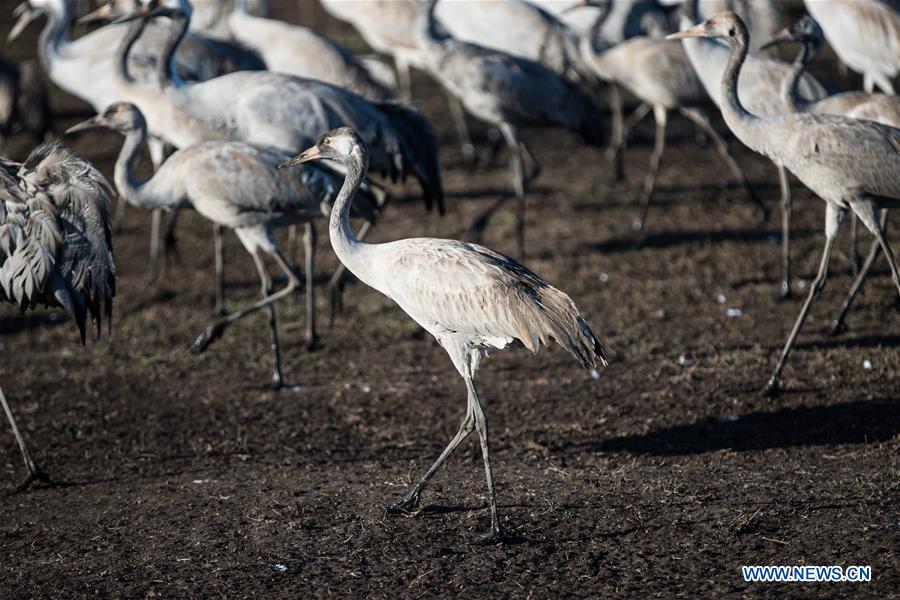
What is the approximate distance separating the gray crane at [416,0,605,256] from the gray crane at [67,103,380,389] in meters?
2.47

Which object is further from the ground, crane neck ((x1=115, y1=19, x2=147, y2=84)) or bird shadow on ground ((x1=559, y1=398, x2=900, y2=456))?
crane neck ((x1=115, y1=19, x2=147, y2=84))

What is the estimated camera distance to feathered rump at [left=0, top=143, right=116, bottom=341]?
5906mm

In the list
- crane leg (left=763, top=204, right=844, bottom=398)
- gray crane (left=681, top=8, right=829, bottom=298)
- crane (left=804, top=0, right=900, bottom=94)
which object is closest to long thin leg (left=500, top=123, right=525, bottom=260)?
gray crane (left=681, top=8, right=829, bottom=298)

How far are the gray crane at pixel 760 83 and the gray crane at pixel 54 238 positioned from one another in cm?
442

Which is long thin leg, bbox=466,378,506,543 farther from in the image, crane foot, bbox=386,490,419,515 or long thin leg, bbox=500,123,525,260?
long thin leg, bbox=500,123,525,260

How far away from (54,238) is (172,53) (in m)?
2.87

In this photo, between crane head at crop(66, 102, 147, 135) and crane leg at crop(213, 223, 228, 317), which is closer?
crane head at crop(66, 102, 147, 135)

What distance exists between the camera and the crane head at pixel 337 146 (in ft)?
17.9

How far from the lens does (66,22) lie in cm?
1074

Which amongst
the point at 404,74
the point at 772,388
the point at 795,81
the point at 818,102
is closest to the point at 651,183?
the point at 818,102

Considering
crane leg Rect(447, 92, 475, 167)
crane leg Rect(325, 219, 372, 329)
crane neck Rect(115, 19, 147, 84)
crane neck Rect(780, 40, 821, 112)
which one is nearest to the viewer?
crane neck Rect(780, 40, 821, 112)

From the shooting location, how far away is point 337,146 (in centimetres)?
553

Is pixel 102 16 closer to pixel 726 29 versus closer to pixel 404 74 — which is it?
pixel 404 74

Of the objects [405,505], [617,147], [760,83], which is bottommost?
[617,147]
